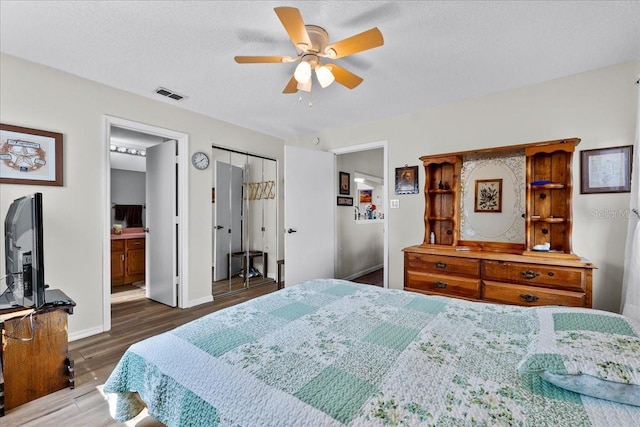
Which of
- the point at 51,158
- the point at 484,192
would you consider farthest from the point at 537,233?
the point at 51,158

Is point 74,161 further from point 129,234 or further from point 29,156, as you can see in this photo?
point 129,234

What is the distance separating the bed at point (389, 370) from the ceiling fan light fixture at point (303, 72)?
156cm

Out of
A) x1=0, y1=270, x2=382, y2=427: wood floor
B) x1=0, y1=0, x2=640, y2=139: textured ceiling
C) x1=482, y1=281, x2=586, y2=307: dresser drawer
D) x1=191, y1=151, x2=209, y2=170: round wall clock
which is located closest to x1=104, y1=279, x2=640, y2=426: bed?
x1=0, y1=270, x2=382, y2=427: wood floor

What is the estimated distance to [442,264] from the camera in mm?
2750

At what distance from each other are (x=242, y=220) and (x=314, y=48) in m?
3.01

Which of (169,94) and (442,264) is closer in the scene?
(442,264)

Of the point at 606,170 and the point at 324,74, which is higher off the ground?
the point at 324,74

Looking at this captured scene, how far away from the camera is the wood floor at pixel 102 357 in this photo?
5.45ft

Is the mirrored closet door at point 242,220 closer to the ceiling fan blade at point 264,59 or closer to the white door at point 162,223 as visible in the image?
the white door at point 162,223

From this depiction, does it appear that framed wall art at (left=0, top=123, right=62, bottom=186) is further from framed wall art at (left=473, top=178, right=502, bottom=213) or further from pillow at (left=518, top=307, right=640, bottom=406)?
framed wall art at (left=473, top=178, right=502, bottom=213)

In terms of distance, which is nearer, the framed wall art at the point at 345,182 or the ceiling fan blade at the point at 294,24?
the ceiling fan blade at the point at 294,24

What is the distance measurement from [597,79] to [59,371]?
4720 millimetres

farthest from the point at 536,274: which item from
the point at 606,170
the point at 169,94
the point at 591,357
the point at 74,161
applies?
the point at 74,161

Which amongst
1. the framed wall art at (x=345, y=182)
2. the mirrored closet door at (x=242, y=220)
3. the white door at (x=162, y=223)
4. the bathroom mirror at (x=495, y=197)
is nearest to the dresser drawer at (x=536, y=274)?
the bathroom mirror at (x=495, y=197)
